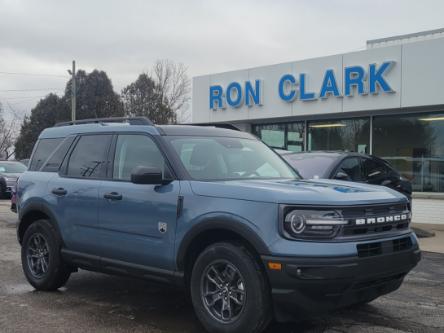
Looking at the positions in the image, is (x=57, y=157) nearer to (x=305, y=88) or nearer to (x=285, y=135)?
(x=305, y=88)

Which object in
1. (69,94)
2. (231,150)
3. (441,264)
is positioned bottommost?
(441,264)

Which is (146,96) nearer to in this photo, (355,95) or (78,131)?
(355,95)

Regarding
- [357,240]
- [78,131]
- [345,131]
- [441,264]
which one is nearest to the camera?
[357,240]

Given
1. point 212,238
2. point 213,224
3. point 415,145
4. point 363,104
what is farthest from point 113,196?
point 415,145

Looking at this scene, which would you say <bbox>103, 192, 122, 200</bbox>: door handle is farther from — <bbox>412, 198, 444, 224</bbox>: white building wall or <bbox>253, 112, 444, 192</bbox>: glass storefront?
<bbox>253, 112, 444, 192</bbox>: glass storefront

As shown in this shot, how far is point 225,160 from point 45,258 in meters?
2.59

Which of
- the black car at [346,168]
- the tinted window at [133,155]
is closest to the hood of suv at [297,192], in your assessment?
the tinted window at [133,155]

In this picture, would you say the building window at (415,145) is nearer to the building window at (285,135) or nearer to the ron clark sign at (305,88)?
the ron clark sign at (305,88)

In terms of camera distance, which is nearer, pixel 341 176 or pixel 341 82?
pixel 341 176

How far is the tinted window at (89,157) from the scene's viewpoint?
6090mm

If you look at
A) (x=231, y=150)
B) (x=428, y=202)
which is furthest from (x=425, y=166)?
(x=231, y=150)

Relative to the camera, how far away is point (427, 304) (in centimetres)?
602

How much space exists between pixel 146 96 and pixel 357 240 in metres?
46.7

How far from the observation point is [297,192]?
451cm
